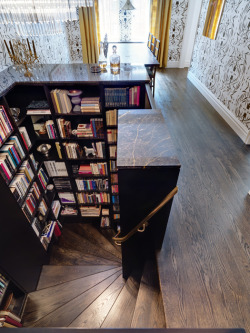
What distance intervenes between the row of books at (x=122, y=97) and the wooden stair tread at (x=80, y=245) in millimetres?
2112

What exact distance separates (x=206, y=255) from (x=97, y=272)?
59.0 inches

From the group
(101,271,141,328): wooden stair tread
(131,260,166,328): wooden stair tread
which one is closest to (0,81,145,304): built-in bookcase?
(101,271,141,328): wooden stair tread

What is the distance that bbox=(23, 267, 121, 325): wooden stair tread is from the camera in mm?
2018

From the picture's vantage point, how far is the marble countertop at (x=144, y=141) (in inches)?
44.1

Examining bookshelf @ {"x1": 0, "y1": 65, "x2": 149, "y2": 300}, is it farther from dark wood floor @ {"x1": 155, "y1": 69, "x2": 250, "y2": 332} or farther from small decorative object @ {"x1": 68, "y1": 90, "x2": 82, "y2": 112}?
dark wood floor @ {"x1": 155, "y1": 69, "x2": 250, "y2": 332}

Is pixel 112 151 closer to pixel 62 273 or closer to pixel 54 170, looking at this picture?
pixel 54 170

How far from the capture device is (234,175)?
A: 235cm

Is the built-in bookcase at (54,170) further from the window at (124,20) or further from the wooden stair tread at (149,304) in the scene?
the window at (124,20)

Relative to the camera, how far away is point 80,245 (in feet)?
9.71

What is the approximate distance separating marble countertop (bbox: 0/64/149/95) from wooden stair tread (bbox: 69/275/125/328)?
2.19m

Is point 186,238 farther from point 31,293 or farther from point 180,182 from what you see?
point 31,293

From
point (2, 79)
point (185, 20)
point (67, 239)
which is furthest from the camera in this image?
point (185, 20)

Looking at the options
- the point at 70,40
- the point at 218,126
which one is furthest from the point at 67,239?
the point at 70,40

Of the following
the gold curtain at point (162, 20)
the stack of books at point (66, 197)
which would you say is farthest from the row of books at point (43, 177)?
the gold curtain at point (162, 20)
